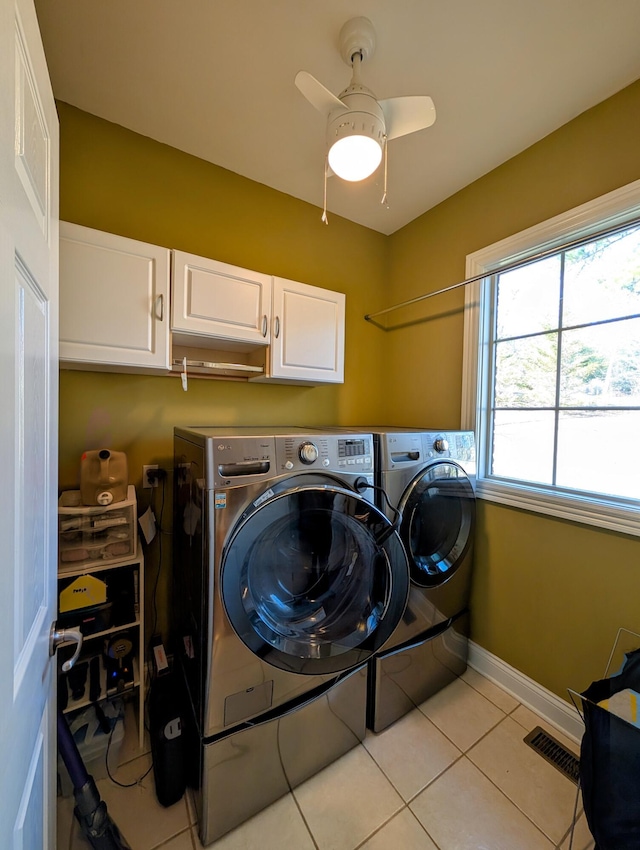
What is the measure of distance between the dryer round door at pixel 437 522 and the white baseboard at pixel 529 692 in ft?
1.96

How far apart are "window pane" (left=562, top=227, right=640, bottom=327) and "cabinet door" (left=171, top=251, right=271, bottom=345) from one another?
1.41 m

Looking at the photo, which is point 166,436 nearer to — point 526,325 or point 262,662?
point 262,662

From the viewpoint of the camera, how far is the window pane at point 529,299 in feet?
5.20

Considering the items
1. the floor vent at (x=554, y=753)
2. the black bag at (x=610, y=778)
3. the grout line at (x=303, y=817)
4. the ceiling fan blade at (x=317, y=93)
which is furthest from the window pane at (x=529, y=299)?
the grout line at (x=303, y=817)

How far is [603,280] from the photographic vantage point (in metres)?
1.41

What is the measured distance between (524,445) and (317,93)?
5.48 ft

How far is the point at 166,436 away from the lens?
1658 mm

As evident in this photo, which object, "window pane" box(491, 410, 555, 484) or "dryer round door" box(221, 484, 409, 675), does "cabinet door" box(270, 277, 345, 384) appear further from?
"window pane" box(491, 410, 555, 484)

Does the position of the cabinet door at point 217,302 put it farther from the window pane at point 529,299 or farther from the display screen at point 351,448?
the window pane at point 529,299

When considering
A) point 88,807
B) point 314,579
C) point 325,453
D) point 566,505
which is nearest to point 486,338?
point 566,505

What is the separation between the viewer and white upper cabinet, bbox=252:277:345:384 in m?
1.67

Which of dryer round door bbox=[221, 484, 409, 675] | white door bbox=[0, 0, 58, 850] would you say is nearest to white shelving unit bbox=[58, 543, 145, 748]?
white door bbox=[0, 0, 58, 850]

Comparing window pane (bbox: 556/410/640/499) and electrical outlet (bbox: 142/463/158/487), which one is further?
electrical outlet (bbox: 142/463/158/487)

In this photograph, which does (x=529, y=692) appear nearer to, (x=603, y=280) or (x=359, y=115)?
(x=603, y=280)
